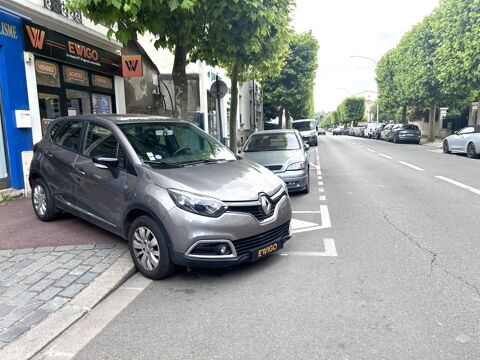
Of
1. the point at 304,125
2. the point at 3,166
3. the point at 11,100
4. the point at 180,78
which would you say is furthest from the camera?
the point at 304,125

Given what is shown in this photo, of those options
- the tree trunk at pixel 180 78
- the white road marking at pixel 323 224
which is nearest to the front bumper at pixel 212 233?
the white road marking at pixel 323 224

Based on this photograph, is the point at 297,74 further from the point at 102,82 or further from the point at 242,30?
the point at 242,30

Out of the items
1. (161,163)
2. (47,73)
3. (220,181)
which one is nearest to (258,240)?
(220,181)

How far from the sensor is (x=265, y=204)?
14.1ft

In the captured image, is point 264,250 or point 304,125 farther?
point 304,125

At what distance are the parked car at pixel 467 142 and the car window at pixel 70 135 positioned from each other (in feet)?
53.8

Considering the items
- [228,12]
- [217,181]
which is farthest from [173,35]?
[217,181]

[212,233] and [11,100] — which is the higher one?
[11,100]

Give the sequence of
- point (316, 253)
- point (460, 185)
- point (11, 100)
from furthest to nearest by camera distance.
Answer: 1. point (460, 185)
2. point (11, 100)
3. point (316, 253)

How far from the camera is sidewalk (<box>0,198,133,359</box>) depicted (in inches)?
135

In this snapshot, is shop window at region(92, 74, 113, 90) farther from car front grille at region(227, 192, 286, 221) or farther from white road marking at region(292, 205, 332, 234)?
car front grille at region(227, 192, 286, 221)

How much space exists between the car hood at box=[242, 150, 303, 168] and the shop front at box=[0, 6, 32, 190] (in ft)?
15.9

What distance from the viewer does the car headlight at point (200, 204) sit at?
12.9 ft

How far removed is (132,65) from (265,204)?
9351 mm
